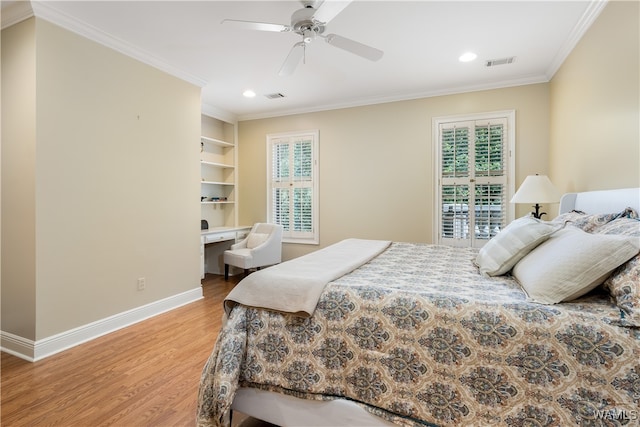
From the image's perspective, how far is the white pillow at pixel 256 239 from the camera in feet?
16.2

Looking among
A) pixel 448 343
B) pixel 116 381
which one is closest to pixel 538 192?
pixel 448 343

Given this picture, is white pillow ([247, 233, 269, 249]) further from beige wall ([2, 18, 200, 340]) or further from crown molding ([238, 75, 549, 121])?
crown molding ([238, 75, 549, 121])

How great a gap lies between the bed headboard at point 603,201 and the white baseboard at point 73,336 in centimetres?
404

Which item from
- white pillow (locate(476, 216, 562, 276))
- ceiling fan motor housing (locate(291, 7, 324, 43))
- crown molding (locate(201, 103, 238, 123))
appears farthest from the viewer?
crown molding (locate(201, 103, 238, 123))

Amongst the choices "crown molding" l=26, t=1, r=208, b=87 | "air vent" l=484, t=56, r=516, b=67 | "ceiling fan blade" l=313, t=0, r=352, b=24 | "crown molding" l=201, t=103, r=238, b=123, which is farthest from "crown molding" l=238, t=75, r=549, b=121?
"ceiling fan blade" l=313, t=0, r=352, b=24

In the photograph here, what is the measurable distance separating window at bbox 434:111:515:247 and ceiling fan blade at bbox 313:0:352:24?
8.65ft

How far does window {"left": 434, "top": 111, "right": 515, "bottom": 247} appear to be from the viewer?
400 centimetres

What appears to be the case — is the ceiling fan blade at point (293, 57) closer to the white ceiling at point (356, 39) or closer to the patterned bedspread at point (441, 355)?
the white ceiling at point (356, 39)

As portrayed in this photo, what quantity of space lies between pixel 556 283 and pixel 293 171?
14.0 feet

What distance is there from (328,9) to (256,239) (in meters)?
3.58

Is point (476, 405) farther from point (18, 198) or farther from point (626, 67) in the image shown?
point (18, 198)

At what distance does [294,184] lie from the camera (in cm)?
521

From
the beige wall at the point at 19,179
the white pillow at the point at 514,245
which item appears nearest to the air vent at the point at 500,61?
the white pillow at the point at 514,245

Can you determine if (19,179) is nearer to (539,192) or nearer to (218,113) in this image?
(218,113)
